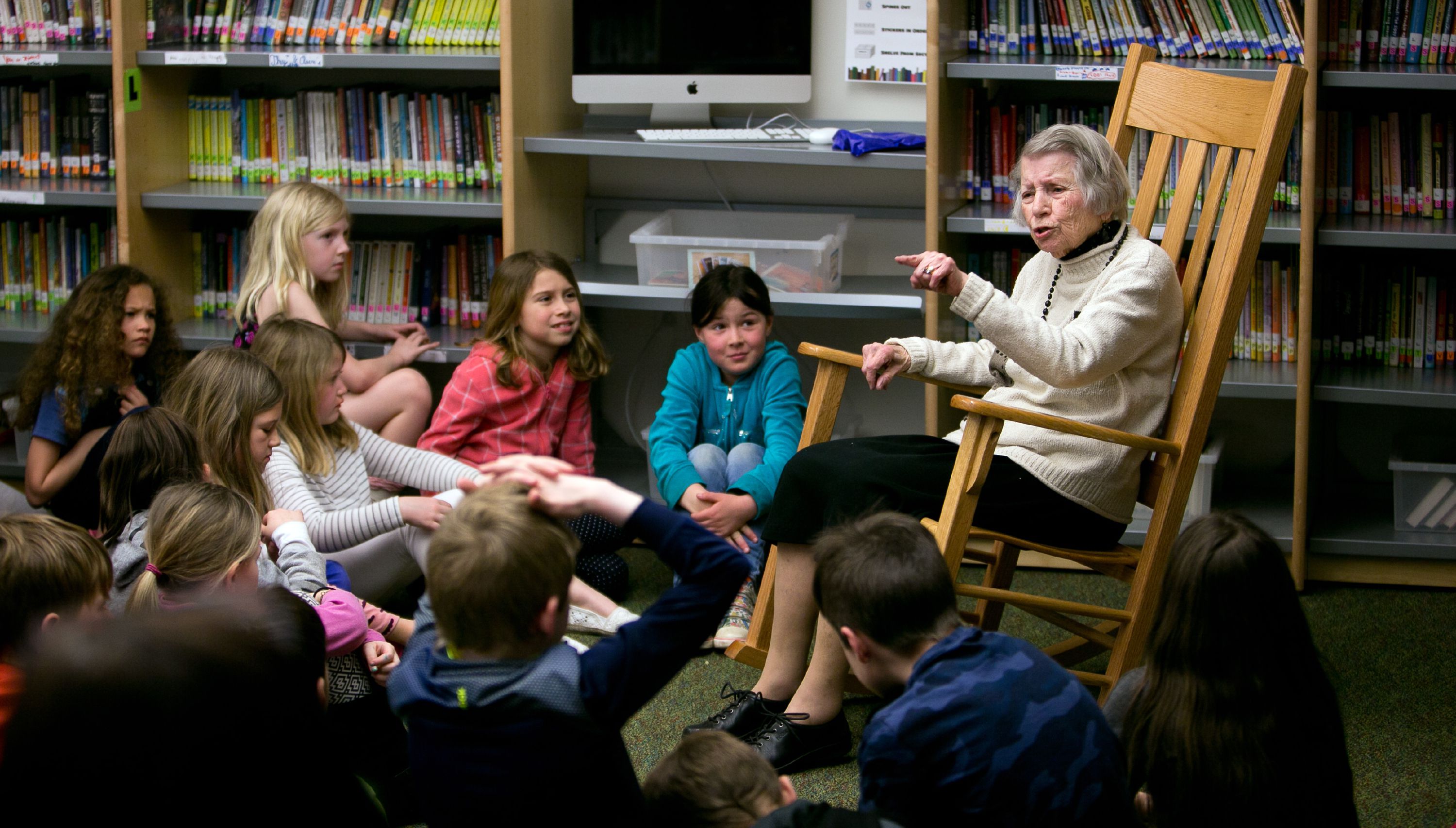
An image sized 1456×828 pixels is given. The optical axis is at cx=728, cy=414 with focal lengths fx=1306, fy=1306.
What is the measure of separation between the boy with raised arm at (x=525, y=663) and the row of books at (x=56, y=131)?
275 cm

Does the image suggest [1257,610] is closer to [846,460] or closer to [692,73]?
[846,460]

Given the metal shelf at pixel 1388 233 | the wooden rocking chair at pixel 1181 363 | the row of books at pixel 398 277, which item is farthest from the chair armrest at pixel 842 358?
the row of books at pixel 398 277

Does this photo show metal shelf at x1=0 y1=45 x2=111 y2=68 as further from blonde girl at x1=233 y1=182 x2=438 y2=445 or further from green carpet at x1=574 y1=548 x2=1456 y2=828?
green carpet at x1=574 y1=548 x2=1456 y2=828

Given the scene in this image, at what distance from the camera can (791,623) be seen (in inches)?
87.6

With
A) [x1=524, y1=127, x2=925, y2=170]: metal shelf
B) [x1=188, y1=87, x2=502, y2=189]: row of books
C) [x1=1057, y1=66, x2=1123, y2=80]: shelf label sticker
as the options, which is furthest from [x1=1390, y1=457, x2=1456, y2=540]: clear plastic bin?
[x1=188, y1=87, x2=502, y2=189]: row of books

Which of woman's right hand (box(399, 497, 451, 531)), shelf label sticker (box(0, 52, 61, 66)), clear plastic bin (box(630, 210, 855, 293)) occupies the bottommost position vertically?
woman's right hand (box(399, 497, 451, 531))

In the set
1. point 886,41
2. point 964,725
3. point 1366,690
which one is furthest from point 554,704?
point 886,41

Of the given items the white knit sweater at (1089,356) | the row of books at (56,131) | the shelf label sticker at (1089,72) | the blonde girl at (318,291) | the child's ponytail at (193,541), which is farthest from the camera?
the row of books at (56,131)

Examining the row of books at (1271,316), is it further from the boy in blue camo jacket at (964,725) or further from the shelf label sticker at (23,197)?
the shelf label sticker at (23,197)

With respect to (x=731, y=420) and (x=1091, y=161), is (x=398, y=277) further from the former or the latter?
(x=1091, y=161)

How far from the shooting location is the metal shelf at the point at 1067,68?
283 centimetres

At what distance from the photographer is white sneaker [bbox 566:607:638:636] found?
2.73 m

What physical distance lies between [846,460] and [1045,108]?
140 centimetres

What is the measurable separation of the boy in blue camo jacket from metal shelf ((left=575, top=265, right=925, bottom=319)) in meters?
1.63
